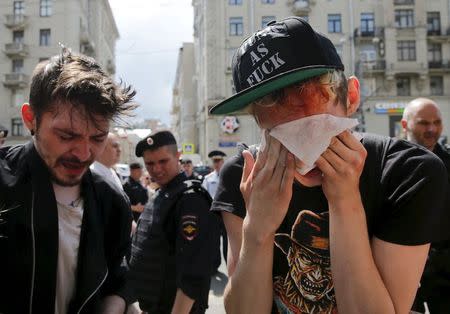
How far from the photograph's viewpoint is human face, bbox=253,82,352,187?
1.23 metres

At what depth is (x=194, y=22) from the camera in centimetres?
4734

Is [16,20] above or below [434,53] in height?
above

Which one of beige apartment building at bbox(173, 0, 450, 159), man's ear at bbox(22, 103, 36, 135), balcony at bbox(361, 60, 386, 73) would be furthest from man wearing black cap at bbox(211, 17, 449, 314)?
balcony at bbox(361, 60, 386, 73)

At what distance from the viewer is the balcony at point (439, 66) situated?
111 feet

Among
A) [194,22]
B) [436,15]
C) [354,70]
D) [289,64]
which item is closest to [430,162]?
[289,64]

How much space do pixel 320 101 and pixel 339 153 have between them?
17cm

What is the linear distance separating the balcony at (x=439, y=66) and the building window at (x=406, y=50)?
147cm

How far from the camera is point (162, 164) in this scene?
3.77m

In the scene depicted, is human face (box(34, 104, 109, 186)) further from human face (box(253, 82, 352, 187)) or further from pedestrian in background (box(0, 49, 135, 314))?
human face (box(253, 82, 352, 187))

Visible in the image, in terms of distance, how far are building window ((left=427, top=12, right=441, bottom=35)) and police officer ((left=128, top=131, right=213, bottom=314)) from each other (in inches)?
1453

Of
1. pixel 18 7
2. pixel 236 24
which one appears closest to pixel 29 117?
pixel 236 24

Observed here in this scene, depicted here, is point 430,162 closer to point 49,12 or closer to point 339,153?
point 339,153

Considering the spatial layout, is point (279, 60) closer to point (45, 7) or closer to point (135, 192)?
point (135, 192)

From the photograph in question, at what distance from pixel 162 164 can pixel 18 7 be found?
39.2 metres
